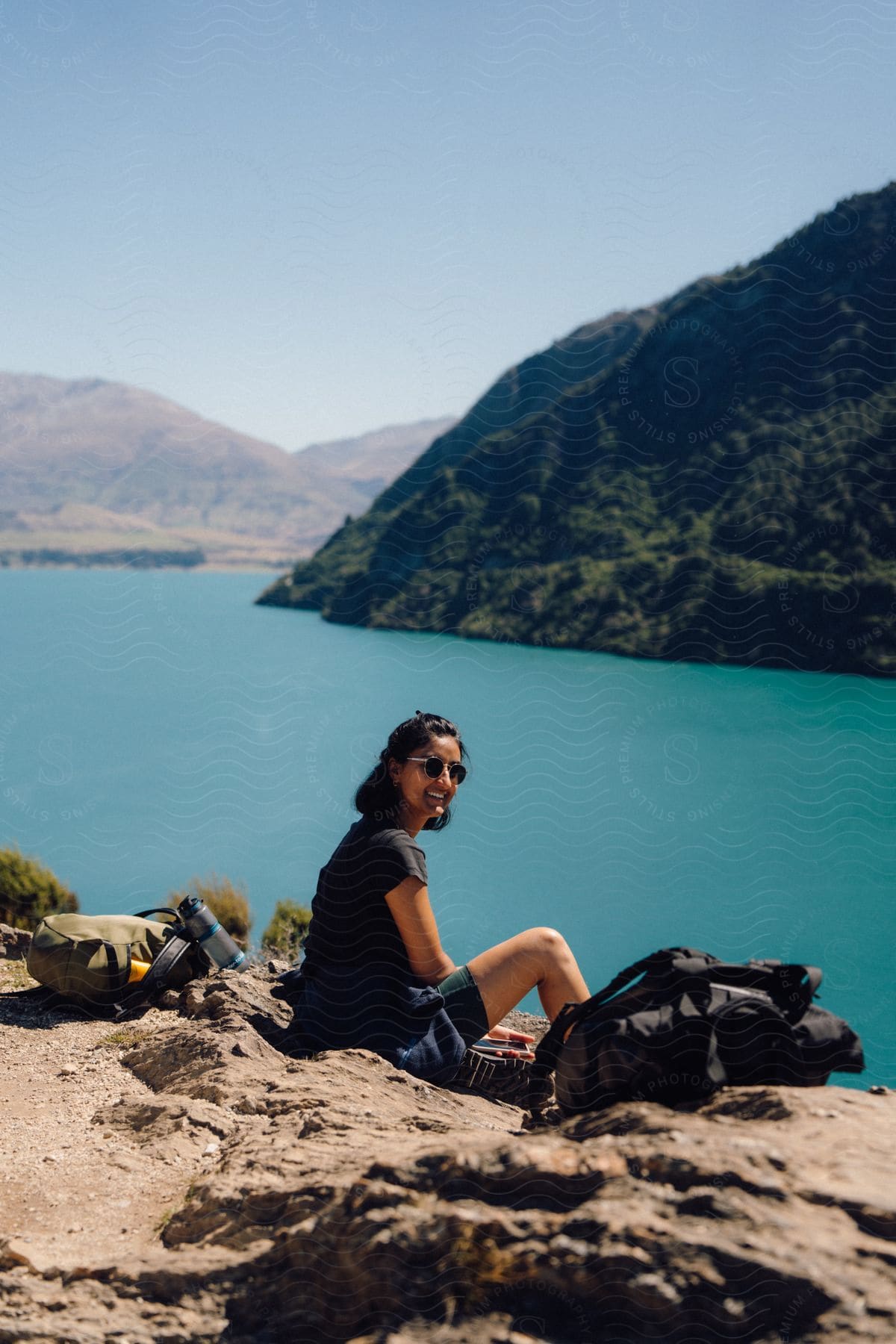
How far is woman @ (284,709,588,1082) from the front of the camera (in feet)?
9.79

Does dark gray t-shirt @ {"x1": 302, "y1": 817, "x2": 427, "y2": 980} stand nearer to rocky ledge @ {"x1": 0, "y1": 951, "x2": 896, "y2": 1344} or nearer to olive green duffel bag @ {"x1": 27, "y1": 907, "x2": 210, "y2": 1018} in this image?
rocky ledge @ {"x1": 0, "y1": 951, "x2": 896, "y2": 1344}

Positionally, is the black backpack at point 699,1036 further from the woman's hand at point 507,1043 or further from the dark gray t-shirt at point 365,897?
the woman's hand at point 507,1043

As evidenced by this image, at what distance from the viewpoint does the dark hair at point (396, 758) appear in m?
3.18

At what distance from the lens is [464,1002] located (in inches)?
124

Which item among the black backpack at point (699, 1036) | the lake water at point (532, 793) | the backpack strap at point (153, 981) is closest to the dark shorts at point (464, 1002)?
the black backpack at point (699, 1036)

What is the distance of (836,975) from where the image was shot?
1337cm

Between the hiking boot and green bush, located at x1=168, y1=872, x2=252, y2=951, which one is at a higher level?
the hiking boot

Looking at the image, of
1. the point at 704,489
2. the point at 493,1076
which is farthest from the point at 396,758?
the point at 704,489

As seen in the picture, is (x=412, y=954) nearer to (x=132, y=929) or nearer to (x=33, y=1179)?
(x=33, y=1179)

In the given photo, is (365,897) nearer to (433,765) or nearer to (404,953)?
(404,953)

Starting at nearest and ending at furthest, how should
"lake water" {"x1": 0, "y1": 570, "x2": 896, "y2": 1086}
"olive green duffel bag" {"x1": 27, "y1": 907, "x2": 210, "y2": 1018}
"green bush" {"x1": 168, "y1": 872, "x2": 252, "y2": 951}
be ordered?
"olive green duffel bag" {"x1": 27, "y1": 907, "x2": 210, "y2": 1018}
"green bush" {"x1": 168, "y1": 872, "x2": 252, "y2": 951}
"lake water" {"x1": 0, "y1": 570, "x2": 896, "y2": 1086}

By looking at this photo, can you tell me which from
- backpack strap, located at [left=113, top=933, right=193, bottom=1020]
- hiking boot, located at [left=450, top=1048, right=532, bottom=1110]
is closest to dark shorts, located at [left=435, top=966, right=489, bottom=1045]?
hiking boot, located at [left=450, top=1048, right=532, bottom=1110]

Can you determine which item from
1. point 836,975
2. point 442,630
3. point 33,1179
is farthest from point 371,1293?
point 442,630

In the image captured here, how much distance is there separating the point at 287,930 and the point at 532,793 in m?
14.2
